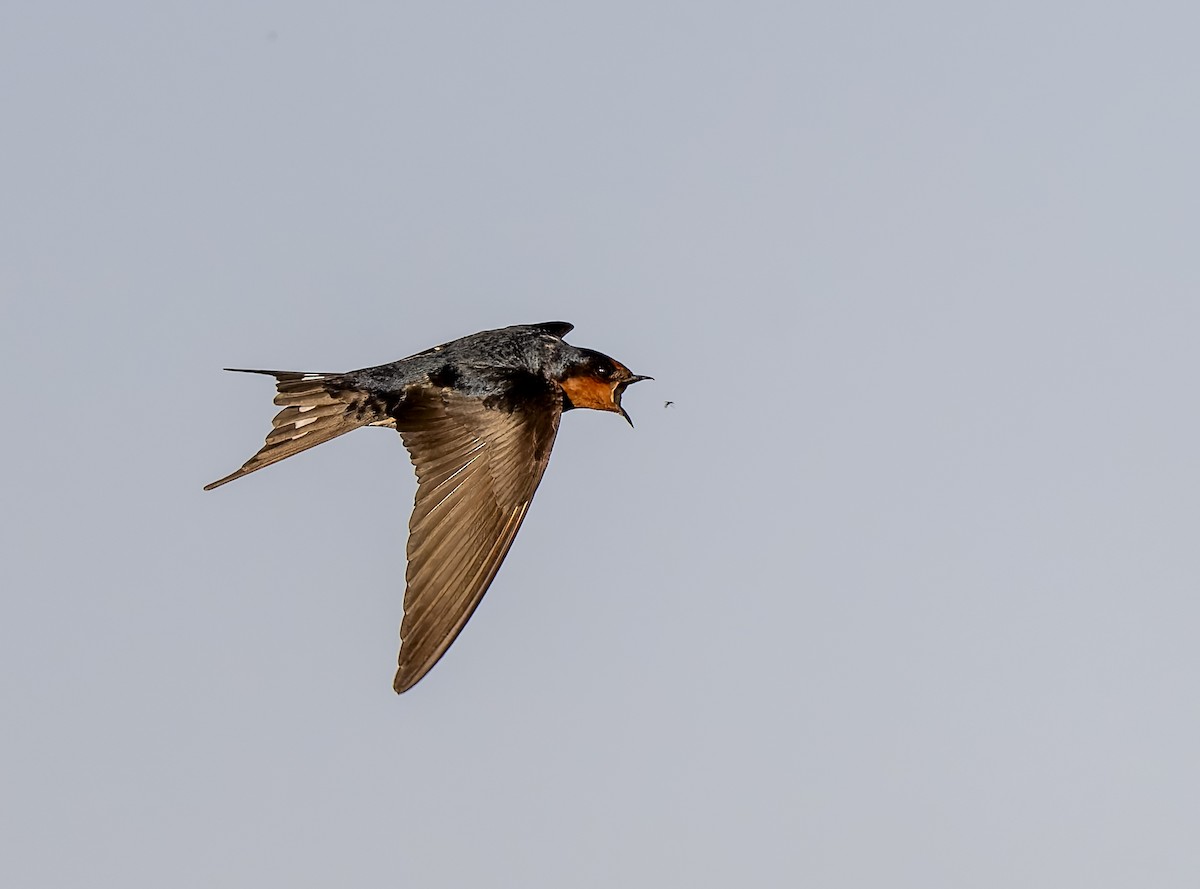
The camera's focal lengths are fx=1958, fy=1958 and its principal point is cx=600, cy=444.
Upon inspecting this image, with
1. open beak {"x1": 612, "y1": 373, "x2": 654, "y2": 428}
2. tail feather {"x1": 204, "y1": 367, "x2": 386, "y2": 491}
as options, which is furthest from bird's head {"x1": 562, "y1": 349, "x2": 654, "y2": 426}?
tail feather {"x1": 204, "y1": 367, "x2": 386, "y2": 491}

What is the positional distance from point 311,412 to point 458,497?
1.59 metres

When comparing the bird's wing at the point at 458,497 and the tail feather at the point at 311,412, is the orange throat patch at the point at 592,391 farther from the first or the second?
the tail feather at the point at 311,412

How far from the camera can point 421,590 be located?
42.4 feet

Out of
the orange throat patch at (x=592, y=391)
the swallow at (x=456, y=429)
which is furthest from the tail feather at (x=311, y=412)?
the orange throat patch at (x=592, y=391)

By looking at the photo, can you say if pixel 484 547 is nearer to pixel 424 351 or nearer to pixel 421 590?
pixel 421 590

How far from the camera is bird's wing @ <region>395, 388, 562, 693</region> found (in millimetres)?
12742

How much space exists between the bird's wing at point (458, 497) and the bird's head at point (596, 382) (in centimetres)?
60

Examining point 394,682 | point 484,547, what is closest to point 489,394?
point 484,547

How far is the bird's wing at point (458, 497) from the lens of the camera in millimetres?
12742

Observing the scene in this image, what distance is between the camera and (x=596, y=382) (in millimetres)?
15398

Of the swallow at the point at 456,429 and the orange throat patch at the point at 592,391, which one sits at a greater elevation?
the orange throat patch at the point at 592,391

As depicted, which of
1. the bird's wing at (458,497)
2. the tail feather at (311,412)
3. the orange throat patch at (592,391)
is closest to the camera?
the bird's wing at (458,497)

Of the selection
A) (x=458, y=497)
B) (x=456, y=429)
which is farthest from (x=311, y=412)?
(x=458, y=497)

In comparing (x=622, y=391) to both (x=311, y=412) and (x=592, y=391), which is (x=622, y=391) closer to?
(x=592, y=391)
